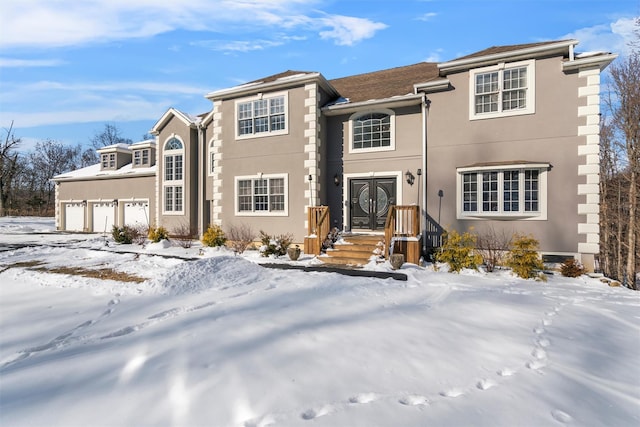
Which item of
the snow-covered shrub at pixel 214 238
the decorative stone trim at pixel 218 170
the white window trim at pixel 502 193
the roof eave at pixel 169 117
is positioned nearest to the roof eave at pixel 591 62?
the white window trim at pixel 502 193

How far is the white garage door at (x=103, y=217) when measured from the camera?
19281 millimetres

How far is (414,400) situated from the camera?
253 cm

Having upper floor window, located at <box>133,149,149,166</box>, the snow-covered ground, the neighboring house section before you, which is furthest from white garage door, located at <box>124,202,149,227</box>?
the snow-covered ground

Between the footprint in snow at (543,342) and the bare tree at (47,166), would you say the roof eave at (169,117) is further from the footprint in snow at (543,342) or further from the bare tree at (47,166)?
the bare tree at (47,166)

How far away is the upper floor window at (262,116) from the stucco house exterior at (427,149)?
1.7 inches

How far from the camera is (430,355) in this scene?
10.8 feet

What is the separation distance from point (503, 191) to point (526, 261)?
7.94ft

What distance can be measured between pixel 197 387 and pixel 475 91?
1024cm

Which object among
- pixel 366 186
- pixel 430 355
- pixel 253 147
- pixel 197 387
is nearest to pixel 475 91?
pixel 366 186

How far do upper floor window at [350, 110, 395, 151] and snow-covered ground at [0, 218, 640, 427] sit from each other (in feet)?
19.7

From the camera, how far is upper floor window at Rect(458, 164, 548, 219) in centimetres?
845

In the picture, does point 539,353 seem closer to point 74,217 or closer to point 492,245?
point 492,245

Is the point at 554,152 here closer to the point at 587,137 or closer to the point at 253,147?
the point at 587,137

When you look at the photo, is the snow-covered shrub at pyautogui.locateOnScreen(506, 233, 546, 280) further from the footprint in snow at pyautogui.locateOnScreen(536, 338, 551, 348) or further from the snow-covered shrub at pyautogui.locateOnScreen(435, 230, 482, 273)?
the footprint in snow at pyautogui.locateOnScreen(536, 338, 551, 348)
